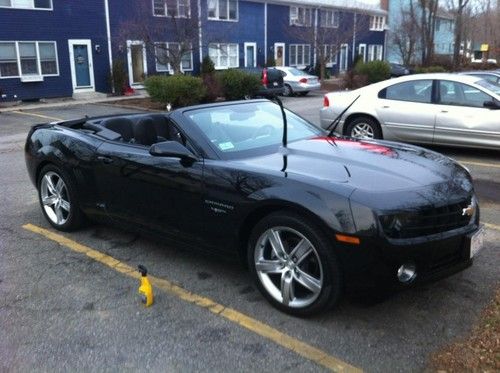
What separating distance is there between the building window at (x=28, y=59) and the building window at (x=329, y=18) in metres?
22.4

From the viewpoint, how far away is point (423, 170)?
12.4ft

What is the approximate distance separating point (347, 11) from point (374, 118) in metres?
35.6

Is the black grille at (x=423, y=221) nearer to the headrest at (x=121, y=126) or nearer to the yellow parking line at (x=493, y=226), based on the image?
the yellow parking line at (x=493, y=226)

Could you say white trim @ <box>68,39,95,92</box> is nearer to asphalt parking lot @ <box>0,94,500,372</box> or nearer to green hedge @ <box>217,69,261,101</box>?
green hedge @ <box>217,69,261,101</box>

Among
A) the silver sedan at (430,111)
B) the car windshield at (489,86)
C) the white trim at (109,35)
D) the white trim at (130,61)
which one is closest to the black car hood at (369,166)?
the silver sedan at (430,111)

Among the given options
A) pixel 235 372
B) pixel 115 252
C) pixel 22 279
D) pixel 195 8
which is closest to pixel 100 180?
pixel 115 252

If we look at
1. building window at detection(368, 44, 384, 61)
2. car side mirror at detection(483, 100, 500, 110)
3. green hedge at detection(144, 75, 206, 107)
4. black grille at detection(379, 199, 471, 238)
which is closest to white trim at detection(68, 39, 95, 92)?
green hedge at detection(144, 75, 206, 107)

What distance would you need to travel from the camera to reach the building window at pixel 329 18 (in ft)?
132

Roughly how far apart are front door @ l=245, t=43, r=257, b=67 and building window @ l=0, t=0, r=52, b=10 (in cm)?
1393

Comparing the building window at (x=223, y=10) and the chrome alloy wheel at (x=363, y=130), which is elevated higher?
the building window at (x=223, y=10)

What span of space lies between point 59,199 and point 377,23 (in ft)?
157

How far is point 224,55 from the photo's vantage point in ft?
107

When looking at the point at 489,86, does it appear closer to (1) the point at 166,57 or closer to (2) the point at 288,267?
(2) the point at 288,267

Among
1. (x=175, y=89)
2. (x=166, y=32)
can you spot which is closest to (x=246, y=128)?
(x=175, y=89)
